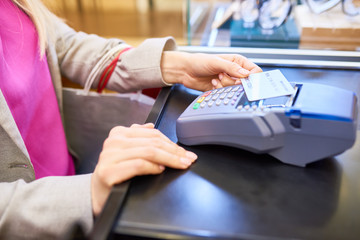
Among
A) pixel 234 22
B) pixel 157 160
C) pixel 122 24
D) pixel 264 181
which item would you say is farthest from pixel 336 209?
pixel 122 24

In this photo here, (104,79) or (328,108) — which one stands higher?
(328,108)

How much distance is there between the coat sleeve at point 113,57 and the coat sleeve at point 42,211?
0.28 meters

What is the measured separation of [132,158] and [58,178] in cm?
12

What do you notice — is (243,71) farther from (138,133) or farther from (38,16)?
(38,16)

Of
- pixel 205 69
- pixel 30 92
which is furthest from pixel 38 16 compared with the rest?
pixel 205 69

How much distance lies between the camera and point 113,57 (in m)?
0.67

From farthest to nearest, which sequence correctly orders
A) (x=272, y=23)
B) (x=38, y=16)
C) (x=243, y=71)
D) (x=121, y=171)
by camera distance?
(x=272, y=23), (x=38, y=16), (x=243, y=71), (x=121, y=171)

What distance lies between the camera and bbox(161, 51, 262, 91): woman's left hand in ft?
1.74

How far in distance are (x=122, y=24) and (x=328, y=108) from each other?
2368mm

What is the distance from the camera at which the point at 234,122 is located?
0.40 m

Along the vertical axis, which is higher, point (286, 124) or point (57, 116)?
point (286, 124)

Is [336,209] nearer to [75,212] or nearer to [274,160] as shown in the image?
[274,160]

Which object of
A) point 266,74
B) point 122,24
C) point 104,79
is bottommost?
point 122,24

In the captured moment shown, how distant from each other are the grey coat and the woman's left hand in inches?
0.9
